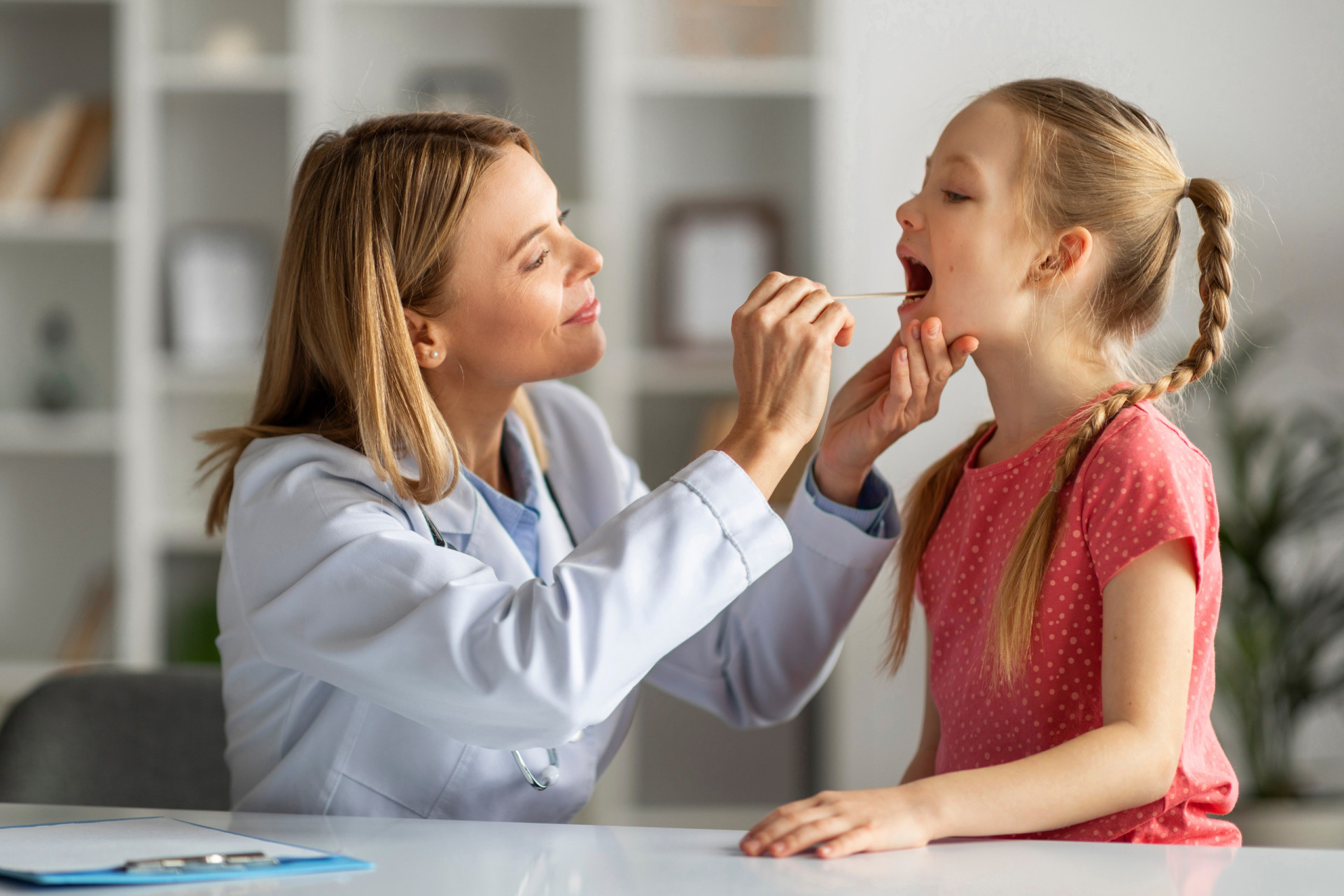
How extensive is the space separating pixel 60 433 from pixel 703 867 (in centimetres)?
229

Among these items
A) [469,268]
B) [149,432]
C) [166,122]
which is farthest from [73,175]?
Result: [469,268]

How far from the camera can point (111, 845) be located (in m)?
0.80

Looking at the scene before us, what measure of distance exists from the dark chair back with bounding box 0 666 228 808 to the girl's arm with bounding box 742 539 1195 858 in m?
0.71

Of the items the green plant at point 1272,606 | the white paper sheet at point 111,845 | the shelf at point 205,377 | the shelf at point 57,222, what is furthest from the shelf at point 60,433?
the green plant at point 1272,606

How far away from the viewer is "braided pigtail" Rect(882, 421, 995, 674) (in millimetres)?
1252

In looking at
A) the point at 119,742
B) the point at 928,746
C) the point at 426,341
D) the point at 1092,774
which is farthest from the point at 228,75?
the point at 1092,774

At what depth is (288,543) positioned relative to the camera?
3.18 feet

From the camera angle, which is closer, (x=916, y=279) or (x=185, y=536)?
(x=916, y=279)

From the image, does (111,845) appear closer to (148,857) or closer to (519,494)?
(148,857)

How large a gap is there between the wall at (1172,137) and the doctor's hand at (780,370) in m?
Answer: 1.40

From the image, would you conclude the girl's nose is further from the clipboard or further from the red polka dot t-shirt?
the clipboard

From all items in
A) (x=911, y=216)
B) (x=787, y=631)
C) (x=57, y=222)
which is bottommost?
(x=787, y=631)

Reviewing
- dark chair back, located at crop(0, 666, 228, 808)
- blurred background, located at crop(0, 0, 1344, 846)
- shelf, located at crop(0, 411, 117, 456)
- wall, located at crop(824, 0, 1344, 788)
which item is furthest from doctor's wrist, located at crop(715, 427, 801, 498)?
shelf, located at crop(0, 411, 117, 456)

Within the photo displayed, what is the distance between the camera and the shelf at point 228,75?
99.1 inches
